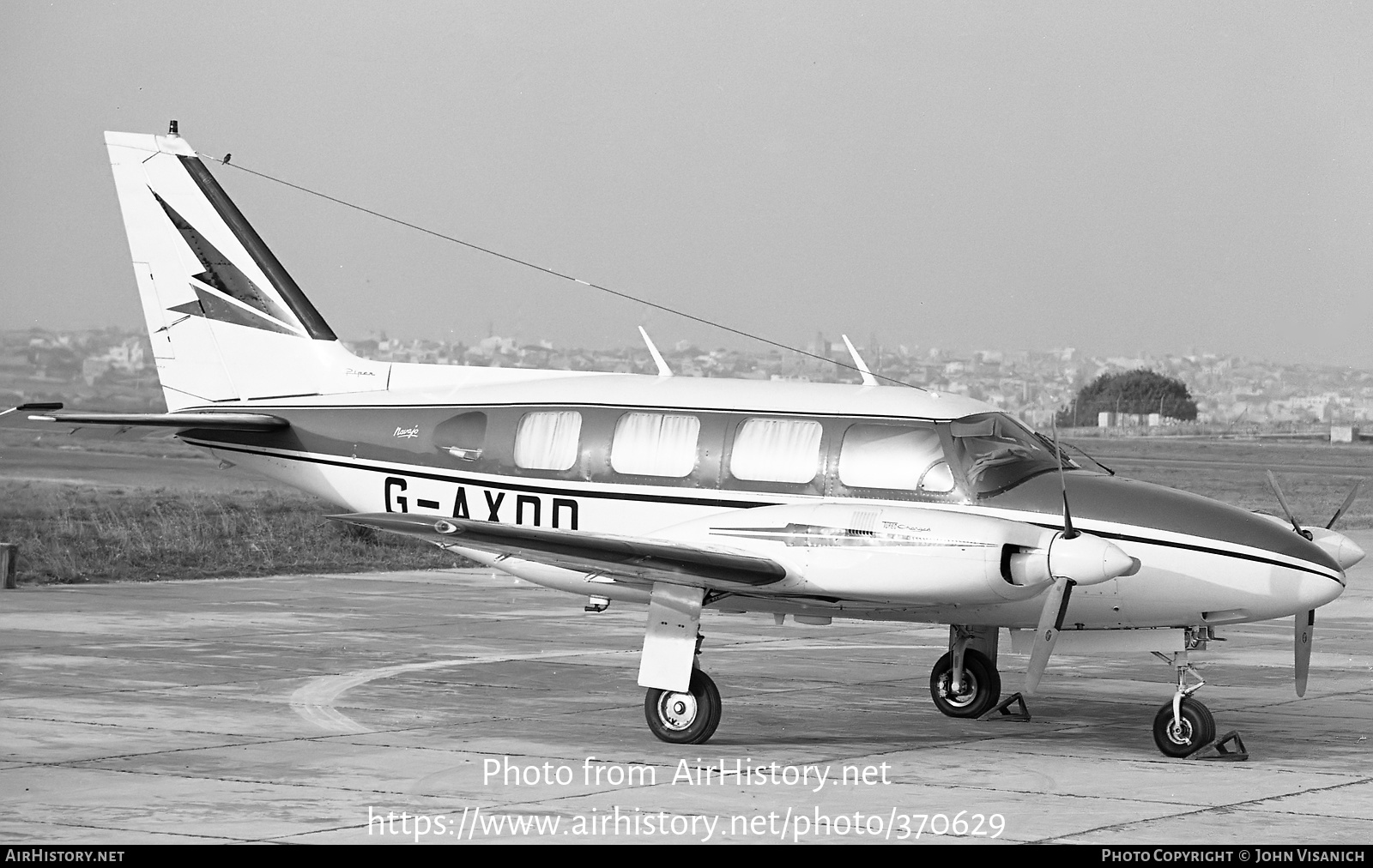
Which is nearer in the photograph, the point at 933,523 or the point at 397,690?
the point at 933,523

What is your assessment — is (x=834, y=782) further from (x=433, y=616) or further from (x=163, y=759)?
(x=433, y=616)

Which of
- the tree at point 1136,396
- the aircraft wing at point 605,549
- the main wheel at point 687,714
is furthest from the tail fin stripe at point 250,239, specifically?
the tree at point 1136,396

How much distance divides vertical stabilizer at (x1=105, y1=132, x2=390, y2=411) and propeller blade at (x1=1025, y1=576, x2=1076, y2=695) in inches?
308

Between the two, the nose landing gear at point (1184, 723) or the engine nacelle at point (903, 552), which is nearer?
the engine nacelle at point (903, 552)

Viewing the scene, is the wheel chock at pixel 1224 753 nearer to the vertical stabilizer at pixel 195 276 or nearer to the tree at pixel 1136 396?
the vertical stabilizer at pixel 195 276

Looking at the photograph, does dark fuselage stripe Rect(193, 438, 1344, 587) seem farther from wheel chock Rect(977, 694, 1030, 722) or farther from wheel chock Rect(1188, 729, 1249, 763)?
wheel chock Rect(977, 694, 1030, 722)

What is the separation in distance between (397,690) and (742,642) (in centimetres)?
550

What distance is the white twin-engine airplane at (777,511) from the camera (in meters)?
12.0

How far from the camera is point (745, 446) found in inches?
520

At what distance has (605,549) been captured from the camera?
38.9 feet

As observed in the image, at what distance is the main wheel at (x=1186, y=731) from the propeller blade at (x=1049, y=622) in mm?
1125

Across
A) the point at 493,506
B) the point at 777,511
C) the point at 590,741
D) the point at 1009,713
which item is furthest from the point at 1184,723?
the point at 493,506

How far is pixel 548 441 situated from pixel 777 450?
1.95 m

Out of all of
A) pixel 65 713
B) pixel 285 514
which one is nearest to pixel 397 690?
pixel 65 713
